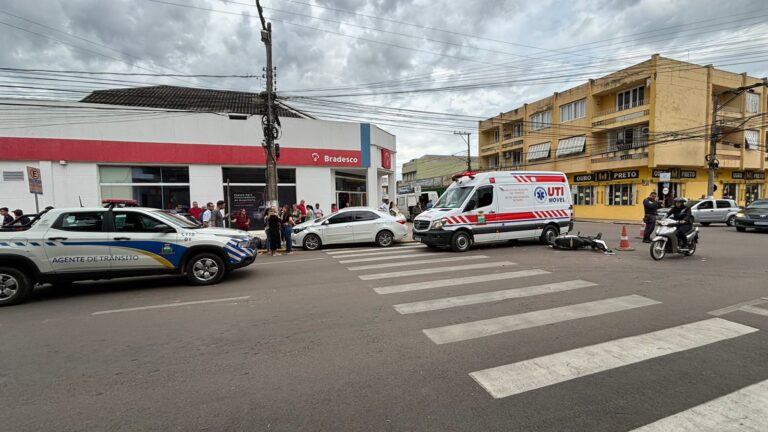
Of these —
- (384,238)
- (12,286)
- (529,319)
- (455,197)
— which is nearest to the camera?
(529,319)

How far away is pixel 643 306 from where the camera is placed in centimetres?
507

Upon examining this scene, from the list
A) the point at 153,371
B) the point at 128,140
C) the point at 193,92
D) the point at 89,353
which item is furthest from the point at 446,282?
the point at 193,92

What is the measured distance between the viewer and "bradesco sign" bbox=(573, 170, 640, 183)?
27.8 metres

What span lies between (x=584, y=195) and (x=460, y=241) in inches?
1086

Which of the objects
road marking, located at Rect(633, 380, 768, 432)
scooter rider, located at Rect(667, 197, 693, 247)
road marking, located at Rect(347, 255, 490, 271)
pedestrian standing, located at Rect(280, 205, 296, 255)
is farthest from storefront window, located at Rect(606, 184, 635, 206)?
road marking, located at Rect(633, 380, 768, 432)

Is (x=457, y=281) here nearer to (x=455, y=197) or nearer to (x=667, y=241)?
(x=455, y=197)

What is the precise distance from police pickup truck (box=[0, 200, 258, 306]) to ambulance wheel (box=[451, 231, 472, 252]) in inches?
243

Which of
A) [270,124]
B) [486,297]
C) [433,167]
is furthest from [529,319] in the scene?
[433,167]

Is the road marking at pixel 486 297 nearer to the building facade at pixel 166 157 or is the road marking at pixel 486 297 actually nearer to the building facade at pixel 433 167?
the building facade at pixel 166 157

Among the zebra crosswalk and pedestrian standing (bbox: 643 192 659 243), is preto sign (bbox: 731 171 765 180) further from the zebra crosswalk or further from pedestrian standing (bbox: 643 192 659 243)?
the zebra crosswalk

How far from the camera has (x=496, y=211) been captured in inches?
440

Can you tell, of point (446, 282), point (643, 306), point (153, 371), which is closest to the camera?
point (153, 371)

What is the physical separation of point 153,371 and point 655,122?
32853 millimetres

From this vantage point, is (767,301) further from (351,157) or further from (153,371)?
(351,157)
